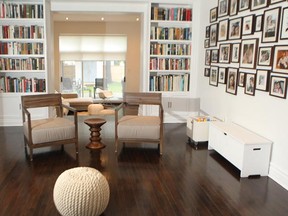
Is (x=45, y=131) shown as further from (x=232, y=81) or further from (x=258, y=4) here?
(x=258, y=4)

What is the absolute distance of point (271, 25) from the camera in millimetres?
3234

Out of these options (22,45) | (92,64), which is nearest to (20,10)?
(22,45)

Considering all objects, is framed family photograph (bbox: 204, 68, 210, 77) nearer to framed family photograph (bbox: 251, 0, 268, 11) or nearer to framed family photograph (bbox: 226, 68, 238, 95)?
framed family photograph (bbox: 226, 68, 238, 95)

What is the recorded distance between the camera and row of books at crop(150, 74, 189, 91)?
225 inches

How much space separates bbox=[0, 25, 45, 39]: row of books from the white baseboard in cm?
452

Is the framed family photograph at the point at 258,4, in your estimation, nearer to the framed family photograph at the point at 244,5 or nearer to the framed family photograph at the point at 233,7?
the framed family photograph at the point at 244,5

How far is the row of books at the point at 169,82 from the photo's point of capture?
572 cm

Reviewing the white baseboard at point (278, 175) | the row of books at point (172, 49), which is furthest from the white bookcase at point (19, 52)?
the white baseboard at point (278, 175)

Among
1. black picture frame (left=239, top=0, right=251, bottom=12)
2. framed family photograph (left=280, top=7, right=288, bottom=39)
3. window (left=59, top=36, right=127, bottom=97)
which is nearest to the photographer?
framed family photograph (left=280, top=7, right=288, bottom=39)

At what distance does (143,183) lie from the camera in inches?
121

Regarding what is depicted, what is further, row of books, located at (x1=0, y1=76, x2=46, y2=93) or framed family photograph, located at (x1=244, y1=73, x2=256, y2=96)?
row of books, located at (x1=0, y1=76, x2=46, y2=93)

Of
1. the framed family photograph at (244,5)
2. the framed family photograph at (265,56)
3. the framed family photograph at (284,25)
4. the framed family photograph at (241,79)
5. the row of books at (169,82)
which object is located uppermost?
the framed family photograph at (244,5)

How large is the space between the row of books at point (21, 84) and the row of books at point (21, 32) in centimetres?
79

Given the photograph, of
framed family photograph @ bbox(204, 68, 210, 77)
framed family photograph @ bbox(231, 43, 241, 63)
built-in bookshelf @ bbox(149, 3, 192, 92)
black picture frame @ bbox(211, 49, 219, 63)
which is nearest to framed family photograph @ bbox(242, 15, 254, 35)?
framed family photograph @ bbox(231, 43, 241, 63)
